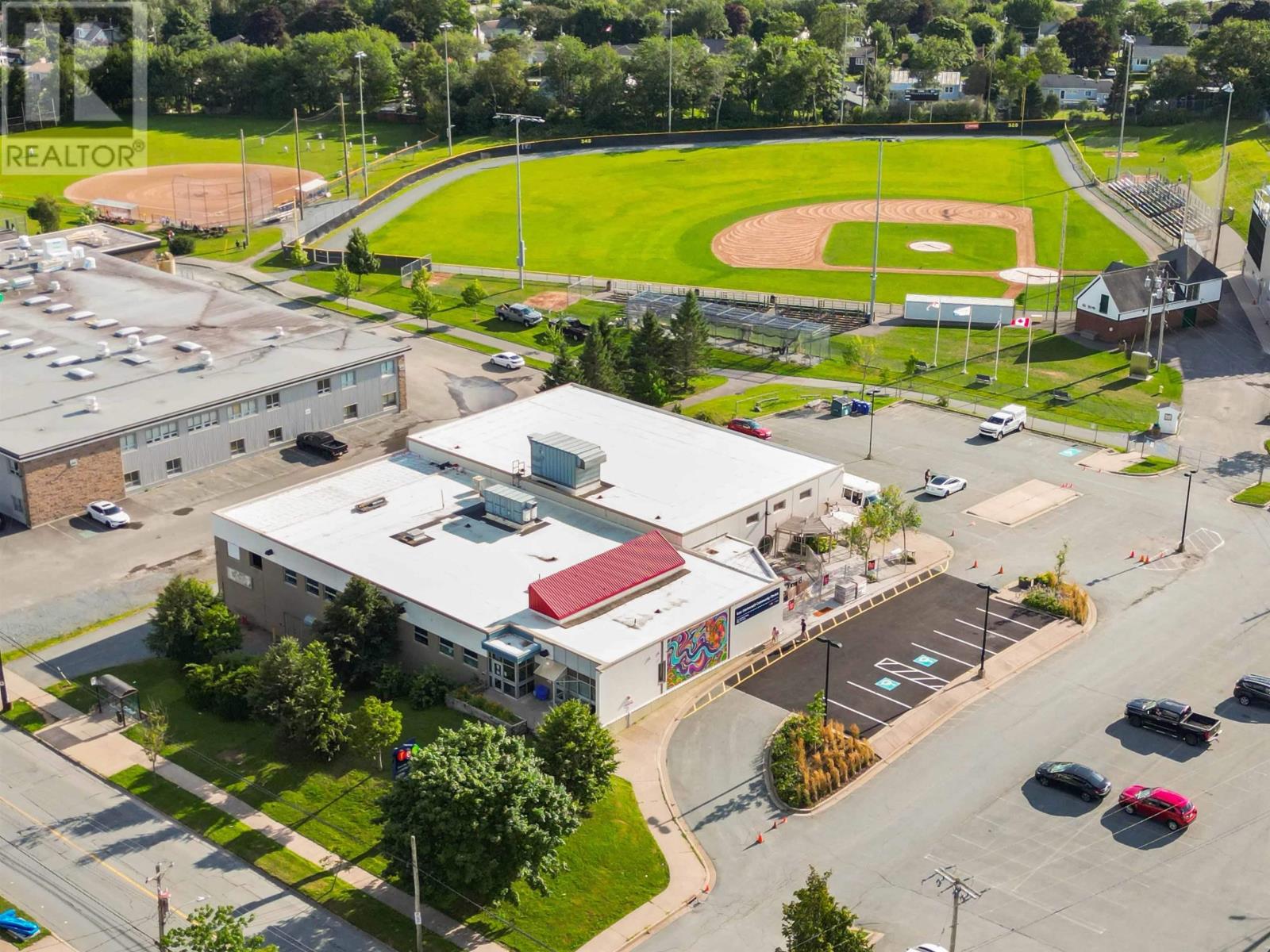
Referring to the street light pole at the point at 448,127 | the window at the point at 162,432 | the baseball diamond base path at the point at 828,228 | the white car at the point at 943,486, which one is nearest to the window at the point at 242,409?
the window at the point at 162,432

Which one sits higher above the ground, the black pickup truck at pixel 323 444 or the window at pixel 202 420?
the window at pixel 202 420

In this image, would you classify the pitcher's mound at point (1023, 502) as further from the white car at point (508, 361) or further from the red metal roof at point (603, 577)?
the white car at point (508, 361)

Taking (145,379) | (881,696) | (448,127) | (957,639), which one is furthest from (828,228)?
(881,696)

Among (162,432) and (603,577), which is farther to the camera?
(162,432)

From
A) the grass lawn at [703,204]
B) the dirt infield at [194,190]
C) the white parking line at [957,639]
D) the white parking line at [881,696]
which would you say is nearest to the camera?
the white parking line at [881,696]

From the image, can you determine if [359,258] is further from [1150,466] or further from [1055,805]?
[1055,805]
